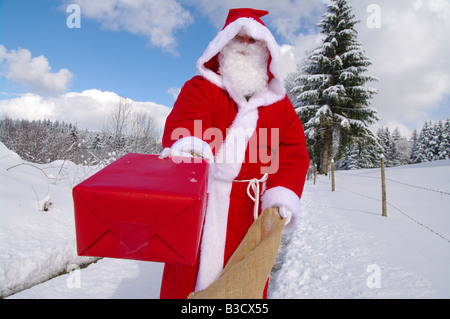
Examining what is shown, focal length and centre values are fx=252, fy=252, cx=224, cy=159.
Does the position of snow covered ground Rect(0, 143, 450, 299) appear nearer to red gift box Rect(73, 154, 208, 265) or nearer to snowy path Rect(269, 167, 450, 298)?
snowy path Rect(269, 167, 450, 298)

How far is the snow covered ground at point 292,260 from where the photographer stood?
2.46 metres

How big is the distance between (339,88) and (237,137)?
1727cm

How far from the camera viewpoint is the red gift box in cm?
79

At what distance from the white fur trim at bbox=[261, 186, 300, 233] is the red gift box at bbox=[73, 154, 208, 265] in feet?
2.15

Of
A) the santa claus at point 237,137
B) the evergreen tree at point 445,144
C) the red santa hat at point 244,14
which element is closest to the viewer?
the santa claus at point 237,137

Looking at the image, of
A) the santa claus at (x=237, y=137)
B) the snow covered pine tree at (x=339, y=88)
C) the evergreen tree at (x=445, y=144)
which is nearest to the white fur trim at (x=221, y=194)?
the santa claus at (x=237, y=137)

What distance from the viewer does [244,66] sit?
1.49m

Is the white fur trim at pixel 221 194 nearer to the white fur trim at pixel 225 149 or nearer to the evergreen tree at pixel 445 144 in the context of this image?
the white fur trim at pixel 225 149

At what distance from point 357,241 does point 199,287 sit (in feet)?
10.8

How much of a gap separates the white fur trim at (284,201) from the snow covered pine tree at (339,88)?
628 inches

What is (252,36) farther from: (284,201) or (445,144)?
(445,144)

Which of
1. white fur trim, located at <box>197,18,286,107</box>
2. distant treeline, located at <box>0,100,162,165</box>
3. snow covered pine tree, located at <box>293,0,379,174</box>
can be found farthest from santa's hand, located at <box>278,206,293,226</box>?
snow covered pine tree, located at <box>293,0,379,174</box>

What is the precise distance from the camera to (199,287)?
48.9 inches
